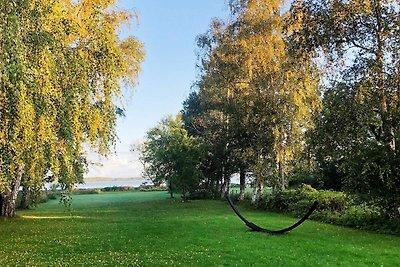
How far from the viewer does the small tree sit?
38.7m

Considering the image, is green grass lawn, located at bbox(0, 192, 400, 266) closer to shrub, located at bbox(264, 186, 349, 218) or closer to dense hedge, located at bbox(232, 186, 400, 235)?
dense hedge, located at bbox(232, 186, 400, 235)

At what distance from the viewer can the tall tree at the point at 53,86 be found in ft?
24.1

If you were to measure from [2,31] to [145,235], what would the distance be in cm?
1120

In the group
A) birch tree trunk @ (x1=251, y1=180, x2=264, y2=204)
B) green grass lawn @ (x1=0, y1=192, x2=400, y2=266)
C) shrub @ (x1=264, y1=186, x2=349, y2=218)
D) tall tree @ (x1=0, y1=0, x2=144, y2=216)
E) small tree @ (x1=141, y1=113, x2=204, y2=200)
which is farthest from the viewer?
small tree @ (x1=141, y1=113, x2=204, y2=200)

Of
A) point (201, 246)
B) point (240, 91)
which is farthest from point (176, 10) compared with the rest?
point (201, 246)

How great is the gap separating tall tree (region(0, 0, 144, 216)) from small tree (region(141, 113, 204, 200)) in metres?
25.4

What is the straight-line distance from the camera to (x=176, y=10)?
22.3m

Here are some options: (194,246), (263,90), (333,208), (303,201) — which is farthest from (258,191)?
(194,246)

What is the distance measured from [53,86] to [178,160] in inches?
1179

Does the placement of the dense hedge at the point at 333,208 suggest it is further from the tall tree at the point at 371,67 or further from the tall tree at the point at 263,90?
the tall tree at the point at 263,90

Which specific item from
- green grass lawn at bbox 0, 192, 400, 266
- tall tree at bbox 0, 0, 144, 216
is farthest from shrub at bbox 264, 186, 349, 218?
tall tree at bbox 0, 0, 144, 216

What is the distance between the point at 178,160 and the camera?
39.1m

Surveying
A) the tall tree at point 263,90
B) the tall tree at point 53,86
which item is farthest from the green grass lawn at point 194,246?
the tall tree at point 263,90

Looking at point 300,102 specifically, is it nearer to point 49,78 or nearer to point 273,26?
point 273,26
